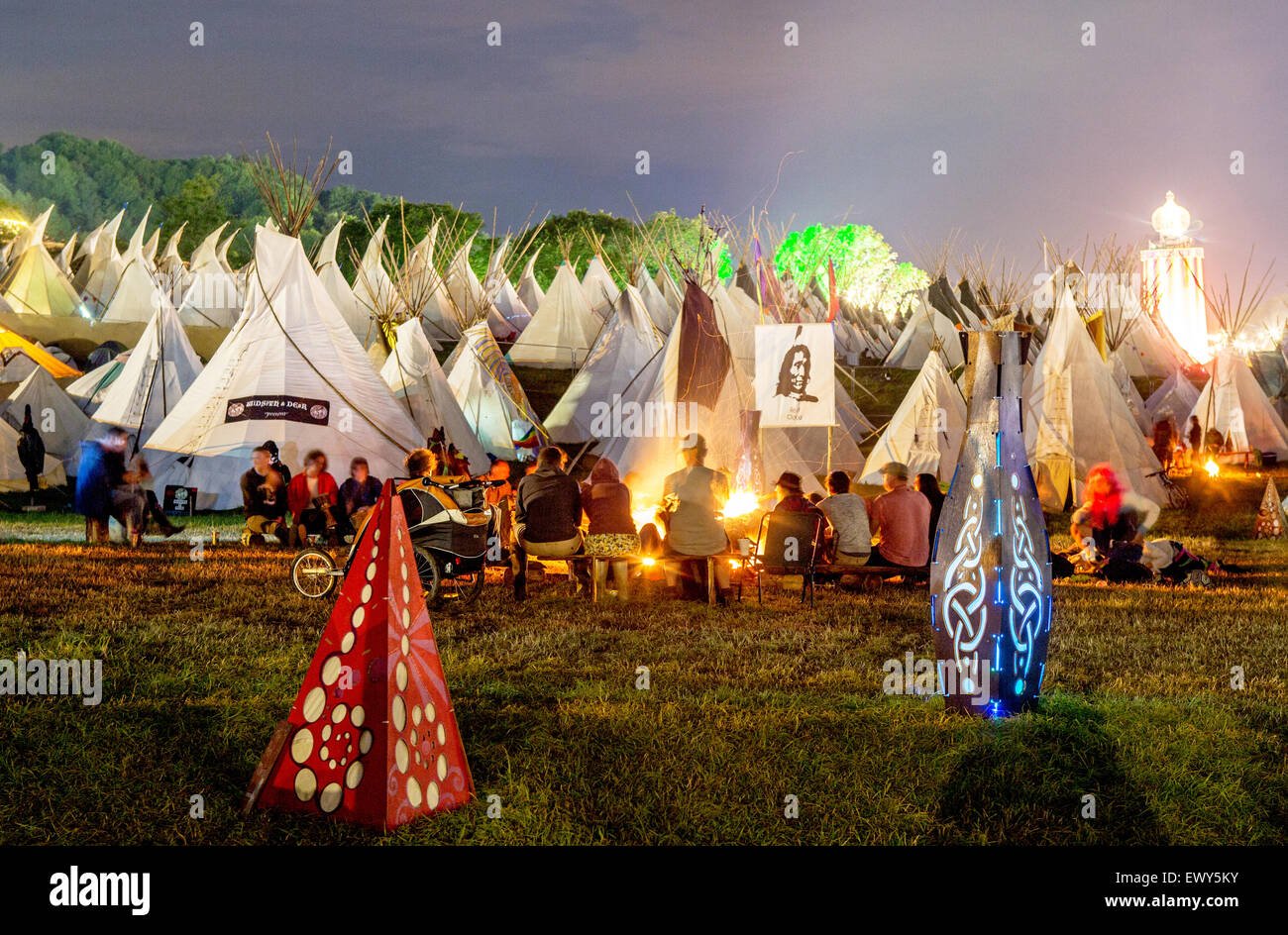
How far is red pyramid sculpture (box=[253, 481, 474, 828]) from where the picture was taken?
364 cm

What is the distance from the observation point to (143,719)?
198 inches

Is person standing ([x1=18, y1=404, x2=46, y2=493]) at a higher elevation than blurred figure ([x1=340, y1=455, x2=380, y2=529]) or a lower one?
higher

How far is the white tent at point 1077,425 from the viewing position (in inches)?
570

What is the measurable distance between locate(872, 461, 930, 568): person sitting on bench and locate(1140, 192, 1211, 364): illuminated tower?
A: 29.5m

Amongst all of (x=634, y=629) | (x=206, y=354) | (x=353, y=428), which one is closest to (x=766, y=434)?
(x=353, y=428)

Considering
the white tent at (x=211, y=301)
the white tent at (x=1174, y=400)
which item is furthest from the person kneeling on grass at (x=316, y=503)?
the white tent at (x=211, y=301)

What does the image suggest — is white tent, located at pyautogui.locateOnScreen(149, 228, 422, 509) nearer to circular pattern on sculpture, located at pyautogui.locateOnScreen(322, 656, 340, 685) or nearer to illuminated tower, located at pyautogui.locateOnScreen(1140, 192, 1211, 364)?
circular pattern on sculpture, located at pyautogui.locateOnScreen(322, 656, 340, 685)

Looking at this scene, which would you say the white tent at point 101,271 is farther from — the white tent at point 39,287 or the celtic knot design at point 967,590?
the celtic knot design at point 967,590

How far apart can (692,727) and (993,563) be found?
1.47 m

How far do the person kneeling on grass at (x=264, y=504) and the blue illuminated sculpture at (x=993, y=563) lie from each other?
6.99m

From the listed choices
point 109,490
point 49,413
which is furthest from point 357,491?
point 49,413

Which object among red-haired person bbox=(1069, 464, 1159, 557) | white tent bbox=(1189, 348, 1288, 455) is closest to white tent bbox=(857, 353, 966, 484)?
white tent bbox=(1189, 348, 1288, 455)
